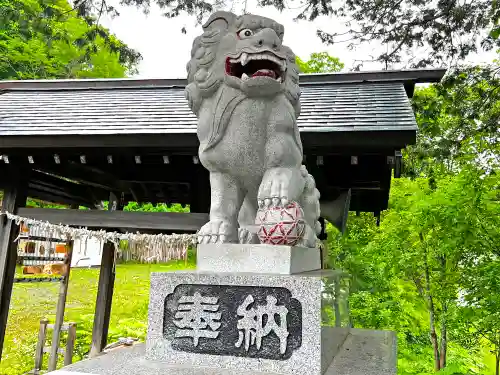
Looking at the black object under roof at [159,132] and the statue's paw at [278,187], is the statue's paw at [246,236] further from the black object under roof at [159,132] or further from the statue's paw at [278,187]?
the black object under roof at [159,132]

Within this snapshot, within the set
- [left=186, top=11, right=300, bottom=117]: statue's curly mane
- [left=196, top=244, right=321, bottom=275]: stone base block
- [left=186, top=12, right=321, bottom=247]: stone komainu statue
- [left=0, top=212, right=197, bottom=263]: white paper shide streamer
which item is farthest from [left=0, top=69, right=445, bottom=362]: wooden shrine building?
[left=196, top=244, right=321, bottom=275]: stone base block

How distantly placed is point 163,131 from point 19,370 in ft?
20.4

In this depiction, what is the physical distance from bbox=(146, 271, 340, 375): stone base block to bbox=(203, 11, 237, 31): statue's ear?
148cm

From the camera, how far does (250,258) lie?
76.7 inches

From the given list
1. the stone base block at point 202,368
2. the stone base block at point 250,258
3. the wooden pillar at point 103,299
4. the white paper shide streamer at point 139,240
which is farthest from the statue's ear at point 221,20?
the wooden pillar at point 103,299

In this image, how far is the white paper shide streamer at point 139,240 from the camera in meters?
4.02

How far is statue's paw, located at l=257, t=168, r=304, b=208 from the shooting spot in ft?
6.89

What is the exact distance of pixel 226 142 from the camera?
2.21m

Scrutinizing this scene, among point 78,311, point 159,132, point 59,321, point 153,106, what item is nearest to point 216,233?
point 159,132

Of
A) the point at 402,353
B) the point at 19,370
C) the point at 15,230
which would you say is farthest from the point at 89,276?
the point at 402,353

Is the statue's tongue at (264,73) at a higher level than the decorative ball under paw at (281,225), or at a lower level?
higher

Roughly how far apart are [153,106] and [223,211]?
122 inches

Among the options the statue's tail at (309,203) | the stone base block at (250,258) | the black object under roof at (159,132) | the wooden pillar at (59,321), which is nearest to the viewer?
the stone base block at (250,258)

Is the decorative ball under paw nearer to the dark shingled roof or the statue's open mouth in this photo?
the statue's open mouth
